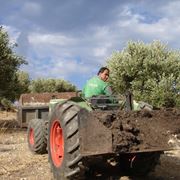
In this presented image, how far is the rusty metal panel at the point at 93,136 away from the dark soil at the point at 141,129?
95 mm

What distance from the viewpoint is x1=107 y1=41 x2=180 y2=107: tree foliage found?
94.1 feet

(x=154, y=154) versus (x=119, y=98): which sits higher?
(x=119, y=98)

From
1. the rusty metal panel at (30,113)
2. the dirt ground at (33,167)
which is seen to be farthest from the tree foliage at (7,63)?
the dirt ground at (33,167)

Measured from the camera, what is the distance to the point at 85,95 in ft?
29.6

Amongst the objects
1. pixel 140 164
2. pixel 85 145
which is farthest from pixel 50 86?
pixel 85 145

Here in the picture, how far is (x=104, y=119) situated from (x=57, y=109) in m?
1.11

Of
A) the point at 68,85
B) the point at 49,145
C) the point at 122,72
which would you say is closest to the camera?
the point at 49,145

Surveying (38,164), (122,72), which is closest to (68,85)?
(122,72)

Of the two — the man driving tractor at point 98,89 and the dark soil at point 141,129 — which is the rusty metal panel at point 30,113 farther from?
the dark soil at point 141,129

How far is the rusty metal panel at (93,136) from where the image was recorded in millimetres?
6906

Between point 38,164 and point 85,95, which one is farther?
point 38,164

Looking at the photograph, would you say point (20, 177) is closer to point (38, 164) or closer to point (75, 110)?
point (38, 164)

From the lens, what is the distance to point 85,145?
698 centimetres

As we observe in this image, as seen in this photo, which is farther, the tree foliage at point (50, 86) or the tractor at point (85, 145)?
the tree foliage at point (50, 86)
